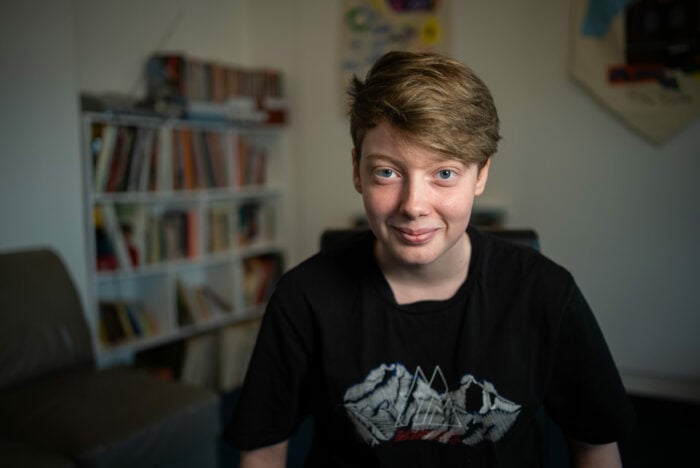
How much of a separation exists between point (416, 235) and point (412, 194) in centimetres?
6

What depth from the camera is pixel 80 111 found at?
2482mm

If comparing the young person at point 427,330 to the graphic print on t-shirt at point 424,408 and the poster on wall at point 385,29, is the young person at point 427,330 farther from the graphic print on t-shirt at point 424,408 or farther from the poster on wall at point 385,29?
the poster on wall at point 385,29

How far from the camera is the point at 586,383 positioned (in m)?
0.92

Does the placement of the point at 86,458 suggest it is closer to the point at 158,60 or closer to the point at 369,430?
the point at 369,430

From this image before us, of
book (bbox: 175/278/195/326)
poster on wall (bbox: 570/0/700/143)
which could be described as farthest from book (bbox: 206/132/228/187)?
poster on wall (bbox: 570/0/700/143)

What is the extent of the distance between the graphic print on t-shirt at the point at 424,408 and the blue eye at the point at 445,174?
31cm

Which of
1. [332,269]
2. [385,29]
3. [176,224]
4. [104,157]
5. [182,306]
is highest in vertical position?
[385,29]

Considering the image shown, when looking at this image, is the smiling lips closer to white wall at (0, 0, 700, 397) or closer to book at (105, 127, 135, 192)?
white wall at (0, 0, 700, 397)

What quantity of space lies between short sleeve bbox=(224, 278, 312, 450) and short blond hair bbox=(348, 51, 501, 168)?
1.14ft

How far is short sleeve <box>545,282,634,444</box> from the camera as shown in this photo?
91 centimetres

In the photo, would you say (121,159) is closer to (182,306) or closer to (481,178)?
(182,306)

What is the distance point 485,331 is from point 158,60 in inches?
97.3

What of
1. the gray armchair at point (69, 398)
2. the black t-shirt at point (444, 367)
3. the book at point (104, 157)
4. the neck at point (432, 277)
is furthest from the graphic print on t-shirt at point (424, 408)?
the book at point (104, 157)

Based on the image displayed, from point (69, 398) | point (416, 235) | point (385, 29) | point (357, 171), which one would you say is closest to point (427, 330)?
point (416, 235)
